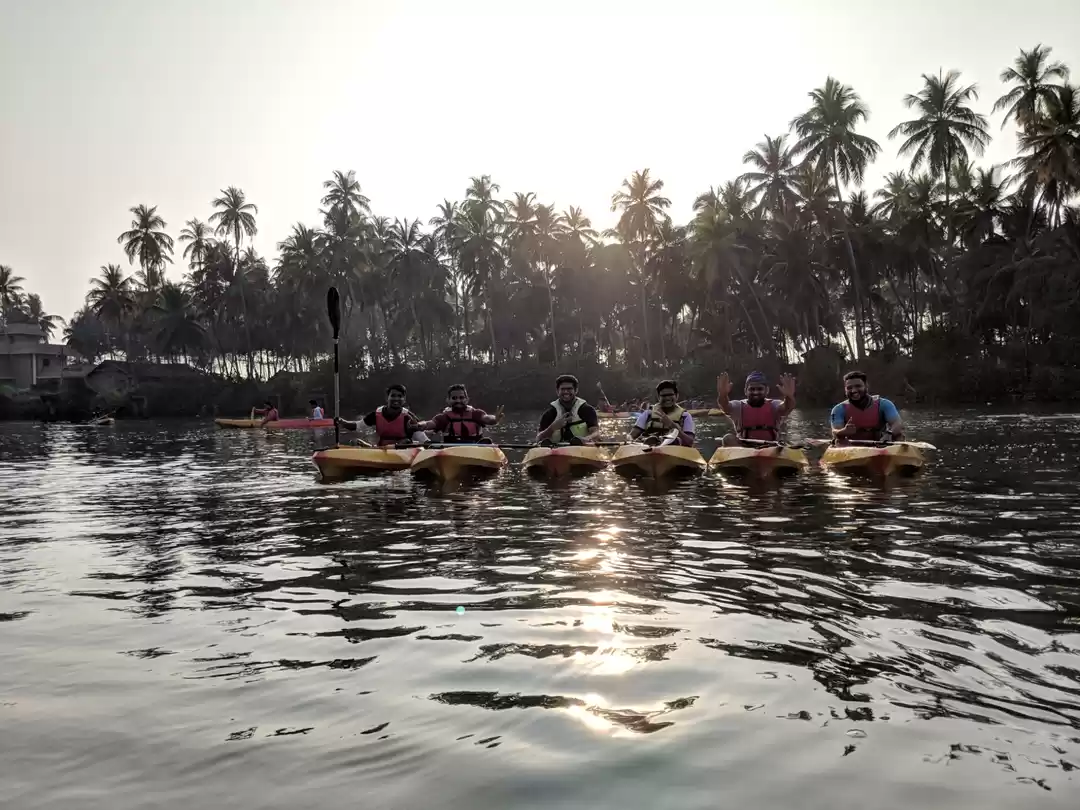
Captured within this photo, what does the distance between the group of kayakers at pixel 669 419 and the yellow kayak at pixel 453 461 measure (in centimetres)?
87

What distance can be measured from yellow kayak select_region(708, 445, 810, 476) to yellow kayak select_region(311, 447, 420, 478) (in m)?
4.98

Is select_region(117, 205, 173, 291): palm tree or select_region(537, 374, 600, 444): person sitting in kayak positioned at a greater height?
select_region(117, 205, 173, 291): palm tree

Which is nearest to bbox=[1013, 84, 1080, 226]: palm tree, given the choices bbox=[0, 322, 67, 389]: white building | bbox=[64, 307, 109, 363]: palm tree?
bbox=[0, 322, 67, 389]: white building

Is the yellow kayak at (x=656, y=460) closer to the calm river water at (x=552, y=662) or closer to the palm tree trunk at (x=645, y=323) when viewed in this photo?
the calm river water at (x=552, y=662)

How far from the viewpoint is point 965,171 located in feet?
153

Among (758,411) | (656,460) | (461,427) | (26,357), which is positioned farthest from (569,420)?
(26,357)

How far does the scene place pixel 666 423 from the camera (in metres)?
13.7

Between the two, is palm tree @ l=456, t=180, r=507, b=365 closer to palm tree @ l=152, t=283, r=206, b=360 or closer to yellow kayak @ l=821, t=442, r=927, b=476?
palm tree @ l=152, t=283, r=206, b=360

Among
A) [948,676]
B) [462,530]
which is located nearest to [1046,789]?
[948,676]

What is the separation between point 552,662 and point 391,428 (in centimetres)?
1073

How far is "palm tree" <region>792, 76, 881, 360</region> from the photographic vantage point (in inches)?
1715

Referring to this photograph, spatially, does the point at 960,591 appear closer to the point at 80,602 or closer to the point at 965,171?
the point at 80,602

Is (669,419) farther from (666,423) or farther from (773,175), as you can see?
(773,175)

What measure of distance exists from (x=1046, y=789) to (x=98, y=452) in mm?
25247
